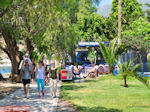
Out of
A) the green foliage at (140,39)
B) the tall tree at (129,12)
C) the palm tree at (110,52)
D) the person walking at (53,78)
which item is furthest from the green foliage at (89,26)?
the person walking at (53,78)

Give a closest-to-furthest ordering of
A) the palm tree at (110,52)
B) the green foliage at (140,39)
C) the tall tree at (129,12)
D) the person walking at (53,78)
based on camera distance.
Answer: the person walking at (53,78) → the palm tree at (110,52) → the green foliage at (140,39) → the tall tree at (129,12)

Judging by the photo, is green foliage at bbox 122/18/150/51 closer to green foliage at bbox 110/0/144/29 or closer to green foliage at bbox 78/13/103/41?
green foliage at bbox 78/13/103/41

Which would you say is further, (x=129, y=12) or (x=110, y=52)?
(x=129, y=12)

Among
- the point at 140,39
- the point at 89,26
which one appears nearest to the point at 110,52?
Result: the point at 140,39

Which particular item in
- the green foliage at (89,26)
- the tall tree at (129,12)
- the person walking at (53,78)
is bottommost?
the person walking at (53,78)

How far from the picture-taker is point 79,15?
44.9 meters

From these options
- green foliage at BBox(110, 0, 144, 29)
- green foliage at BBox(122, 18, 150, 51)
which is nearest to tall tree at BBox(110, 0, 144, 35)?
green foliage at BBox(110, 0, 144, 29)

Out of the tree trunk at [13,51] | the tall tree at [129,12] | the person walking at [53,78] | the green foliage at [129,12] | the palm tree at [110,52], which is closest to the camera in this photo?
the person walking at [53,78]

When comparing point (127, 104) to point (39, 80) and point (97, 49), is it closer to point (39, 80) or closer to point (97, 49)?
point (39, 80)

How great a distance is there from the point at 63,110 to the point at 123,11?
1671 inches

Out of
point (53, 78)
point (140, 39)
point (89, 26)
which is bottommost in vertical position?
point (53, 78)

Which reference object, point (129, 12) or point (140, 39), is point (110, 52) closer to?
point (140, 39)

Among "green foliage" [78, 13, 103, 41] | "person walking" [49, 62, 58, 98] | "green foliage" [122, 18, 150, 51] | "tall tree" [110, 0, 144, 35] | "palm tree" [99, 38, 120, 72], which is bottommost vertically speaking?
"person walking" [49, 62, 58, 98]

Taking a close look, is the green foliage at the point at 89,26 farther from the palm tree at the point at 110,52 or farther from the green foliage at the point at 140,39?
the palm tree at the point at 110,52
